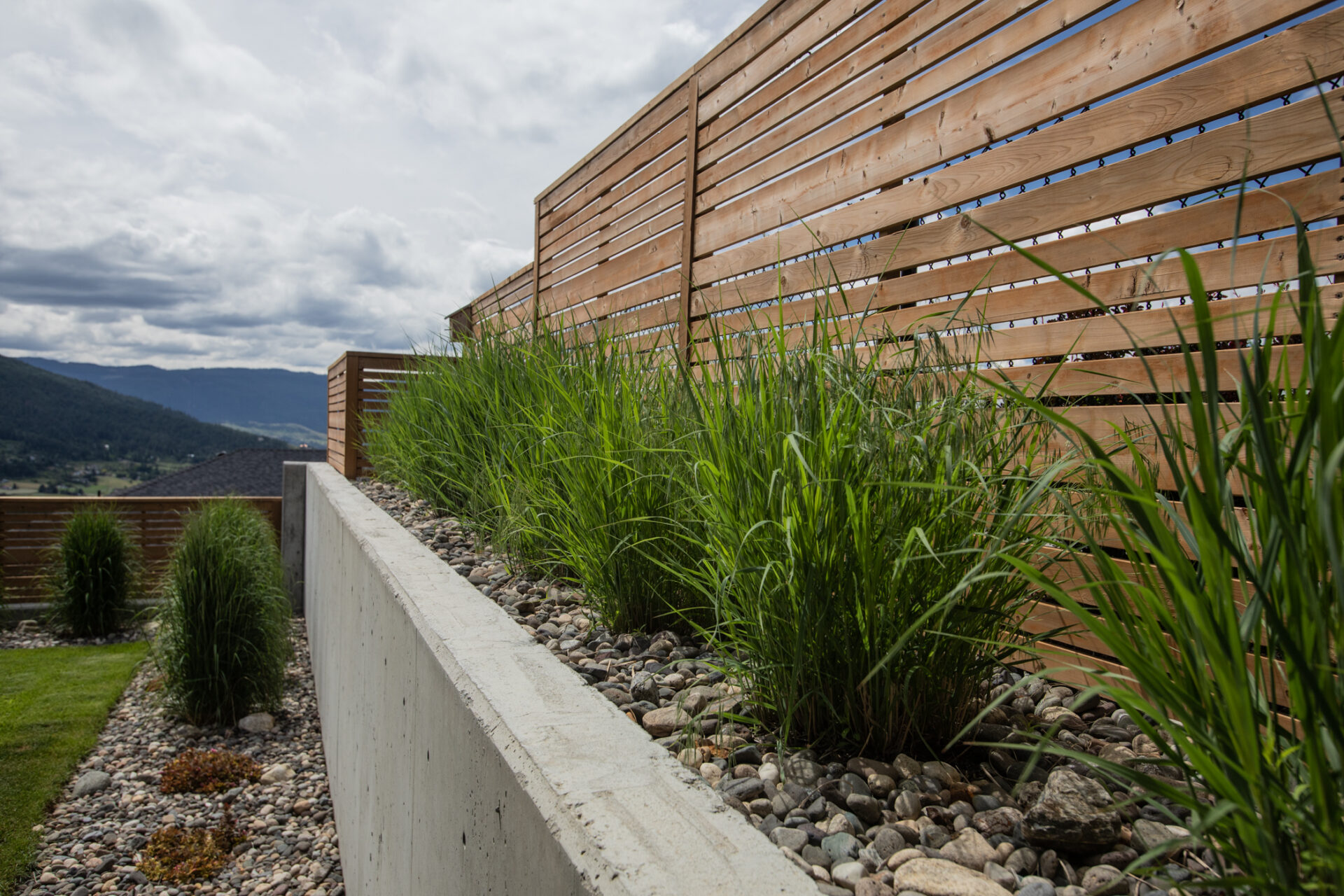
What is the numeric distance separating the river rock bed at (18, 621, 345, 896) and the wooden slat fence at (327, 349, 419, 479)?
2502 mm

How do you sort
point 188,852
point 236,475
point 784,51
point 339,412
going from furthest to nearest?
point 236,475 → point 339,412 → point 188,852 → point 784,51

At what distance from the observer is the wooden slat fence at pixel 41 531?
10.7 metres

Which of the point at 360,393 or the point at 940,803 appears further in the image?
the point at 360,393

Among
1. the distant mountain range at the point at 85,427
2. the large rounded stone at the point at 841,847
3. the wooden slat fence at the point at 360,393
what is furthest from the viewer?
the distant mountain range at the point at 85,427

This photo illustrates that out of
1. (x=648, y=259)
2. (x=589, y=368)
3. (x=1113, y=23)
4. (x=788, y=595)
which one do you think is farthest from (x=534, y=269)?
(x=788, y=595)

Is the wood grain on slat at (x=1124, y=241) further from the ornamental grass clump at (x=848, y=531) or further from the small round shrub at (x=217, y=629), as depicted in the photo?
the small round shrub at (x=217, y=629)

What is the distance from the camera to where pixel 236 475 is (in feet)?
79.1

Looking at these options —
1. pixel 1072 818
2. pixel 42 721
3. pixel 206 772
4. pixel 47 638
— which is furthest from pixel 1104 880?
pixel 47 638

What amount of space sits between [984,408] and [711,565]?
26.5 inches

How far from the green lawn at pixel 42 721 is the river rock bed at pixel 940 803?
5.40 m

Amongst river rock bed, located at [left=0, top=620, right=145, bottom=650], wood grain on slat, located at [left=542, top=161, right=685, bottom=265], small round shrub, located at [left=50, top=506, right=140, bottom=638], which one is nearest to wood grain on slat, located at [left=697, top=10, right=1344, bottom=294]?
wood grain on slat, located at [left=542, top=161, right=685, bottom=265]

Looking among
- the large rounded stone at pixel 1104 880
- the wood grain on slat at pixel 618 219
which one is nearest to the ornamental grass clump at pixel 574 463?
the large rounded stone at pixel 1104 880

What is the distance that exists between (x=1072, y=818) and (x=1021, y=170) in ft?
6.14

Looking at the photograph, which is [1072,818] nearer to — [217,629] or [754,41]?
[754,41]
